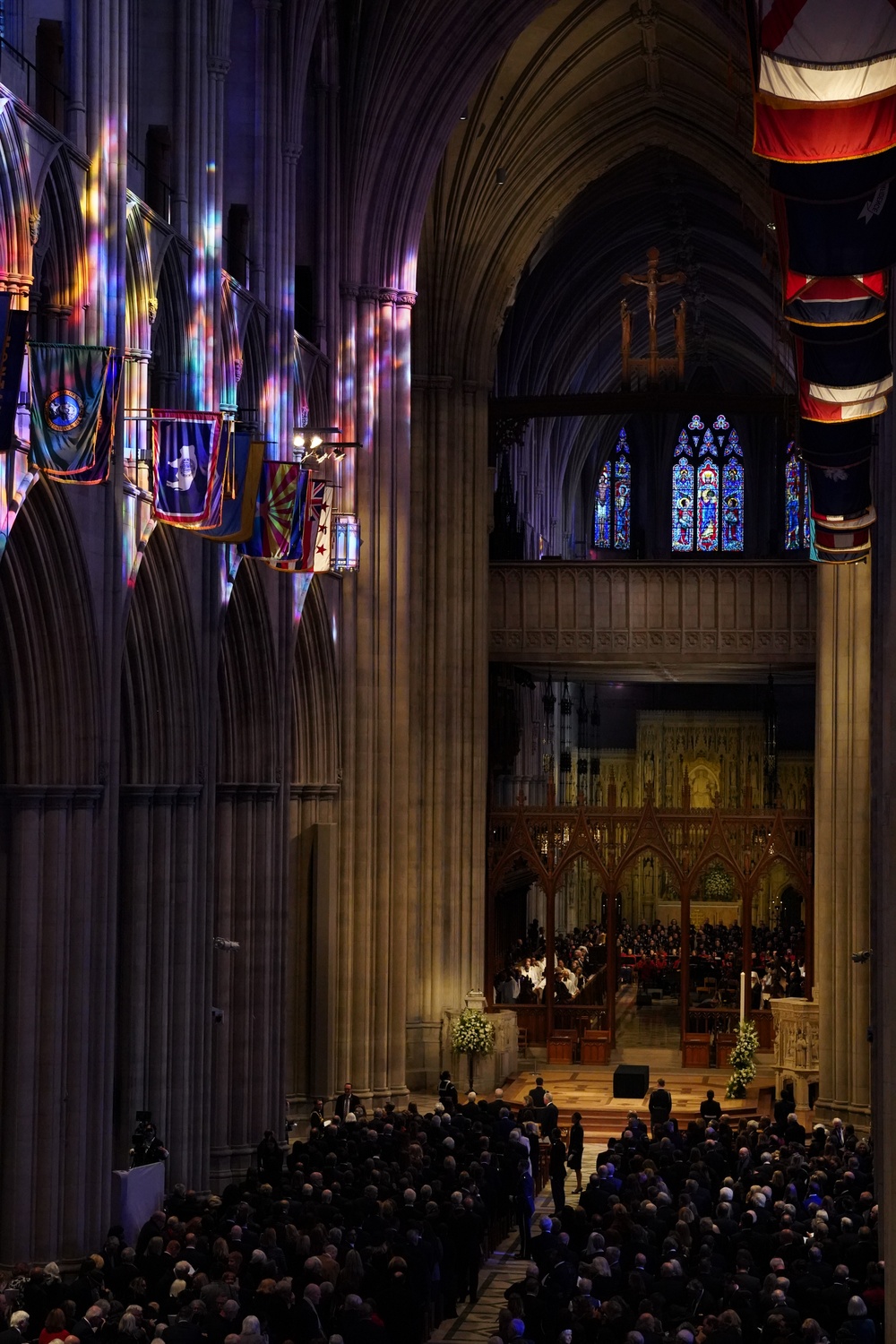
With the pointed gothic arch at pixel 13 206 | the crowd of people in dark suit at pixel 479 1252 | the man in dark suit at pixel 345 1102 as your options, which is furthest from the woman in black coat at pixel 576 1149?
the pointed gothic arch at pixel 13 206

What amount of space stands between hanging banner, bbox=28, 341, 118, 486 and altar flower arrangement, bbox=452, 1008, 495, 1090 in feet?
61.1

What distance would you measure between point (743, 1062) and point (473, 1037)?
447cm

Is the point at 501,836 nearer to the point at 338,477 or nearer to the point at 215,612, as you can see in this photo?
the point at 338,477

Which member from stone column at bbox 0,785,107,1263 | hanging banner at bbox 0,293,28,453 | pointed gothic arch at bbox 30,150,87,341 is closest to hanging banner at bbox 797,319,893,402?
hanging banner at bbox 0,293,28,453

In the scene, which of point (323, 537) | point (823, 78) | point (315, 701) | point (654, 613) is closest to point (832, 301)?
point (823, 78)

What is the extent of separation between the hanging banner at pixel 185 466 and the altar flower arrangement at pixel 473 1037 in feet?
53.5

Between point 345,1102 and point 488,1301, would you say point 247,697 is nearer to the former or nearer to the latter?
point 345,1102

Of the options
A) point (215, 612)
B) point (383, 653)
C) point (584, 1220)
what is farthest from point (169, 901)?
point (383, 653)

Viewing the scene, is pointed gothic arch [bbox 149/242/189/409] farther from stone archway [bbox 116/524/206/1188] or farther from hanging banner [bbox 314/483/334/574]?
hanging banner [bbox 314/483/334/574]

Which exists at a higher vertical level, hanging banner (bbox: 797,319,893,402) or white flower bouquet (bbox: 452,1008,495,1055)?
hanging banner (bbox: 797,319,893,402)

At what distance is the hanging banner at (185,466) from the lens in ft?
56.5

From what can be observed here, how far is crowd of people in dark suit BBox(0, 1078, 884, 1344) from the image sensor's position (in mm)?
12492

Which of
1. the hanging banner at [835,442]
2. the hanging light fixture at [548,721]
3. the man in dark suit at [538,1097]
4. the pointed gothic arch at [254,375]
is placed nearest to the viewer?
the hanging banner at [835,442]

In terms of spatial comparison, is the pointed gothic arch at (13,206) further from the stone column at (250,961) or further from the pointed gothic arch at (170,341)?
the stone column at (250,961)
